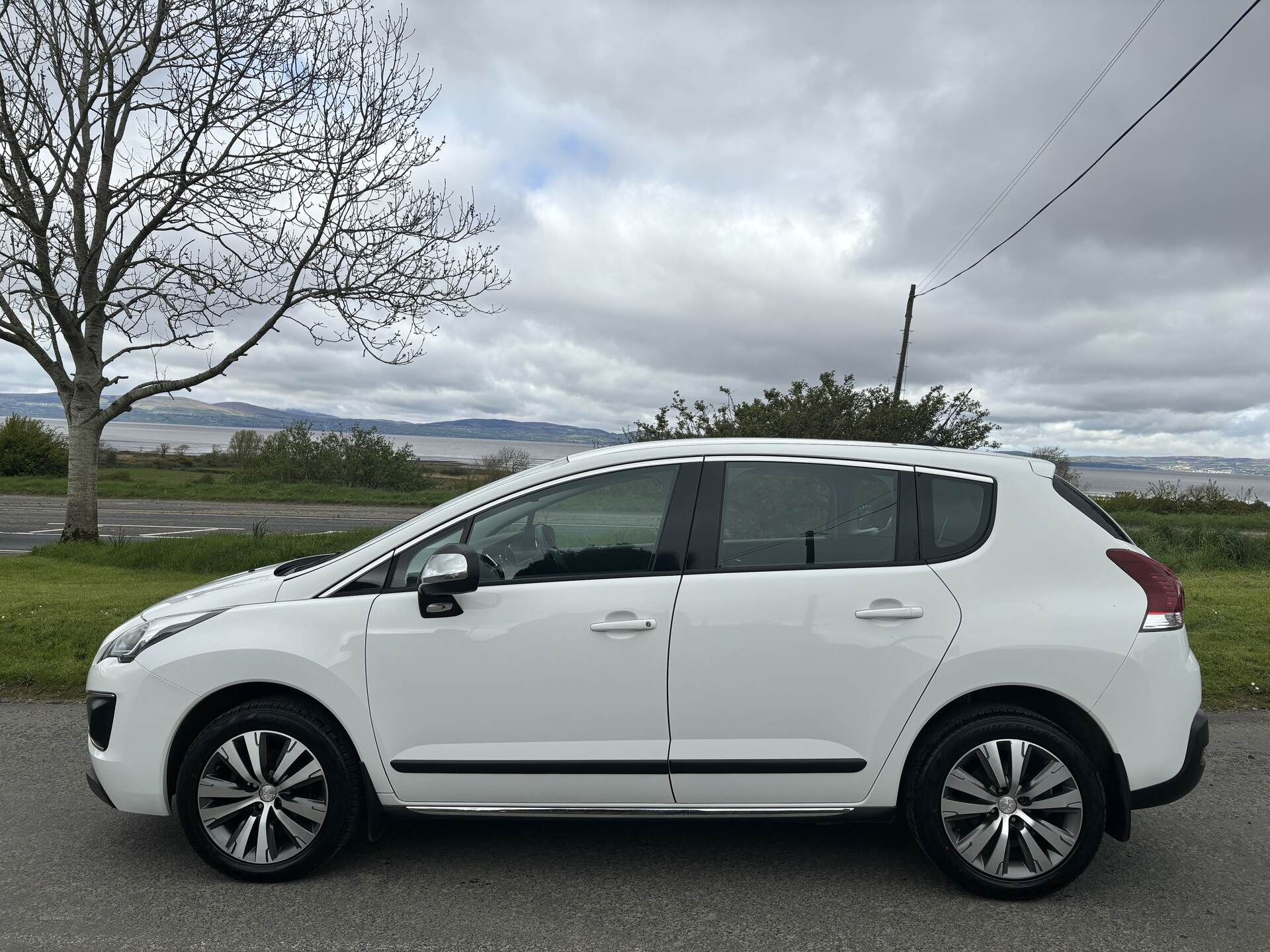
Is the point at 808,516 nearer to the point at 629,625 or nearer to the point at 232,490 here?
the point at 629,625

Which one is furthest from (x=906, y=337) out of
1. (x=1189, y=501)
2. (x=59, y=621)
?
(x=59, y=621)

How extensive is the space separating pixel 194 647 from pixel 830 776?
2.51 m

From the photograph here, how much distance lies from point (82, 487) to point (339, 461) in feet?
60.9

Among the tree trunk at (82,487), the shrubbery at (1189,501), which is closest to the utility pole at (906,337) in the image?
the shrubbery at (1189,501)

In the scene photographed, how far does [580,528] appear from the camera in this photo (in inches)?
136

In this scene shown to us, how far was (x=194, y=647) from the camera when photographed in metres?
3.36

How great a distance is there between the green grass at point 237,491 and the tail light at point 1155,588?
76.6ft

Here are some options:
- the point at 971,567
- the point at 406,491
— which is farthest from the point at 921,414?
the point at 406,491

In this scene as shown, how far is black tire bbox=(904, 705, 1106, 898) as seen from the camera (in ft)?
10.4

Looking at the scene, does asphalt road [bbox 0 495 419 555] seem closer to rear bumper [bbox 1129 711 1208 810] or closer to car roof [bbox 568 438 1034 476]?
car roof [bbox 568 438 1034 476]

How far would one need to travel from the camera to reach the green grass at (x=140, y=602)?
6203 millimetres

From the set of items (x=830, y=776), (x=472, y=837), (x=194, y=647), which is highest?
Answer: (x=194, y=647)

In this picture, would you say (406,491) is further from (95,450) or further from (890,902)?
(890,902)

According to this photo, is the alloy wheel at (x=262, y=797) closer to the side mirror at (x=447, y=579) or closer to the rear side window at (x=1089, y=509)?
the side mirror at (x=447, y=579)
